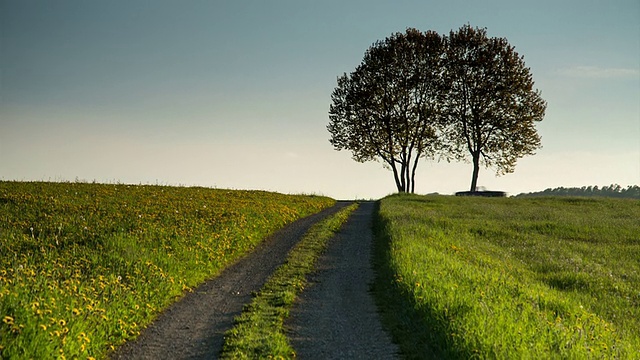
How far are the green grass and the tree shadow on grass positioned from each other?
0.02 meters

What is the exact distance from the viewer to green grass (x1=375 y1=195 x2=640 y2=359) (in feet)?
31.3

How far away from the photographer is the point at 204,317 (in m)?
12.3

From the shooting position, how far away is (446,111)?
2409 inches

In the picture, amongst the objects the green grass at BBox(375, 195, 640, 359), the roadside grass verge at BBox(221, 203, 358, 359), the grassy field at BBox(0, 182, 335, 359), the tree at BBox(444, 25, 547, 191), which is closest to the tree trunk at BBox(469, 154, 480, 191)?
the tree at BBox(444, 25, 547, 191)

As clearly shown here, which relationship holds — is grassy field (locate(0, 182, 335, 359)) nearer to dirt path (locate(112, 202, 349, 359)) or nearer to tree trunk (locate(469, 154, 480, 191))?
dirt path (locate(112, 202, 349, 359))

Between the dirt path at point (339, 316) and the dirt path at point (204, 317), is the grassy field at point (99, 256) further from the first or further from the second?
the dirt path at point (339, 316)

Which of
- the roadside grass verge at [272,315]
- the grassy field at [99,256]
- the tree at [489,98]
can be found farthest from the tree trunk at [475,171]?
the roadside grass verge at [272,315]

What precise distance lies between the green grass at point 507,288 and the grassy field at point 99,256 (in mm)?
5863

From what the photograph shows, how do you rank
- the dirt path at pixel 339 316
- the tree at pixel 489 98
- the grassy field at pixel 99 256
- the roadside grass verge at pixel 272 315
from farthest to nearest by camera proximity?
the tree at pixel 489 98 < the dirt path at pixel 339 316 < the roadside grass verge at pixel 272 315 < the grassy field at pixel 99 256

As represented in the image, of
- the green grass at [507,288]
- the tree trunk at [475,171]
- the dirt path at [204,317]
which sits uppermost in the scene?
the tree trunk at [475,171]

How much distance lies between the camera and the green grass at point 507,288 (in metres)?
9.54

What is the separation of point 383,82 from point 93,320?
54323 mm

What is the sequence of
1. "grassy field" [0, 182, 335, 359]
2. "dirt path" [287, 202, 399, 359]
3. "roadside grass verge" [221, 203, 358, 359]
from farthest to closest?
"dirt path" [287, 202, 399, 359] → "roadside grass verge" [221, 203, 358, 359] → "grassy field" [0, 182, 335, 359]

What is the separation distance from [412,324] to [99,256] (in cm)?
953
